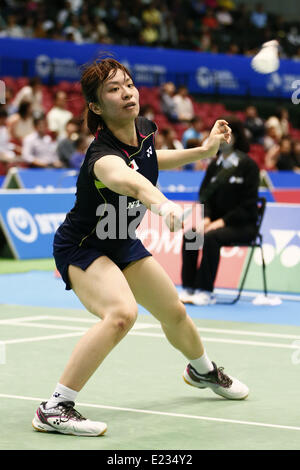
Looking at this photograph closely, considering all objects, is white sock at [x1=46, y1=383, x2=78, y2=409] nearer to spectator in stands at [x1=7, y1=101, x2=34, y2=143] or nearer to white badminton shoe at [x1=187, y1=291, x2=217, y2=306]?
white badminton shoe at [x1=187, y1=291, x2=217, y2=306]

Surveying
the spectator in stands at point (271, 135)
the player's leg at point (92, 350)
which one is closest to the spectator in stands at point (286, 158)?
the spectator in stands at point (271, 135)

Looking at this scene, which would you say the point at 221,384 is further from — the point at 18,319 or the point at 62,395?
the point at 18,319

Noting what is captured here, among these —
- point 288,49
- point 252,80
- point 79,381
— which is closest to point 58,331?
point 79,381

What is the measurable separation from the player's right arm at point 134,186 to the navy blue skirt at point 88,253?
0.51 m

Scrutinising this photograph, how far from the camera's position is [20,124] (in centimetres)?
1614

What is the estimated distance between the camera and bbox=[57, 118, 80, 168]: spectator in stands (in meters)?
15.8

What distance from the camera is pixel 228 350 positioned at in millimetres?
6914

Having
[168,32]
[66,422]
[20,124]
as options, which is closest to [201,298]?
[66,422]

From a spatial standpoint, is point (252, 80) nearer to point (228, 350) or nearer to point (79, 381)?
point (228, 350)

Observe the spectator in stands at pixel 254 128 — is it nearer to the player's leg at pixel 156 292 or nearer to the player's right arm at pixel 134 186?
the player's leg at pixel 156 292

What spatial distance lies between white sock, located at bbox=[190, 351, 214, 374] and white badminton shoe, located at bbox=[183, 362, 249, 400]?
3 cm

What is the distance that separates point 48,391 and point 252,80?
815 inches

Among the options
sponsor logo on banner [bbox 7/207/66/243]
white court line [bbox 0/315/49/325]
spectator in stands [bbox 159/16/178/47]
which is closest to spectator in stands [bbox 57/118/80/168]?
sponsor logo on banner [bbox 7/207/66/243]
